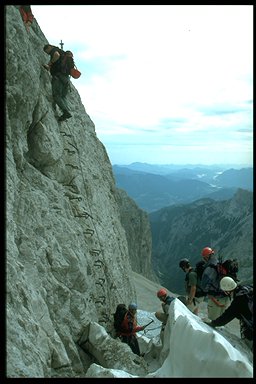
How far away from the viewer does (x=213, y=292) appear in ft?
44.9

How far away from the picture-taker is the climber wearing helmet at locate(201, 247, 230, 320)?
44.7 ft

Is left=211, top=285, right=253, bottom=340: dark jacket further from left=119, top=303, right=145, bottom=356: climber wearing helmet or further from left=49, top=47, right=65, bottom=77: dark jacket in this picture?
left=49, top=47, right=65, bottom=77: dark jacket

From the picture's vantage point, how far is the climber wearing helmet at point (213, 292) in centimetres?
1363

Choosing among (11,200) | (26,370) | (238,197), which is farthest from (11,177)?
(238,197)

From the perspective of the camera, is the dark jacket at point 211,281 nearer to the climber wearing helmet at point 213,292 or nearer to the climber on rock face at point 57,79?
the climber wearing helmet at point 213,292

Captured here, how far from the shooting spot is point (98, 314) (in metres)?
16.2

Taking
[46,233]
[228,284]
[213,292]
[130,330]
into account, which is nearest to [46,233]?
[46,233]

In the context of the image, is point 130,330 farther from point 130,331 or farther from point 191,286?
point 191,286

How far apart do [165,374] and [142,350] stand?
23.5ft

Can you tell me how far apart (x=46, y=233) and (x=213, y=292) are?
5.98m

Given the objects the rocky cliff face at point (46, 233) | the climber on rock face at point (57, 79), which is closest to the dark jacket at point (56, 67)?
the climber on rock face at point (57, 79)

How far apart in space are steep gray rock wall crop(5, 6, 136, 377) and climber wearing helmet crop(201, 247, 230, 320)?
4359 millimetres

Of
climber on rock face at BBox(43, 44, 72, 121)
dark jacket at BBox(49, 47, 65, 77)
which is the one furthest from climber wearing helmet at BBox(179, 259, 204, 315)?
dark jacket at BBox(49, 47, 65, 77)
